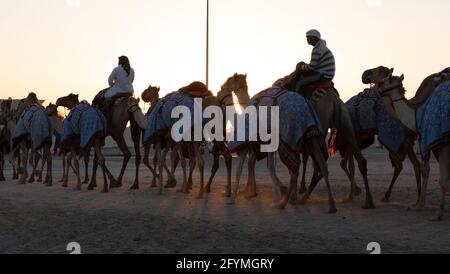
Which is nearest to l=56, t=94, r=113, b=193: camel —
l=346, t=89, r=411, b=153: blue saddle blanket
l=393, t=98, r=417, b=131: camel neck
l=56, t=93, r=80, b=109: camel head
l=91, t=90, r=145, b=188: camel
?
l=91, t=90, r=145, b=188: camel

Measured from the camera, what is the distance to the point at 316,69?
37.2 ft

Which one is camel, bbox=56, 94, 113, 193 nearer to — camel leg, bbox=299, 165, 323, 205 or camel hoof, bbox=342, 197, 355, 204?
camel leg, bbox=299, 165, 323, 205

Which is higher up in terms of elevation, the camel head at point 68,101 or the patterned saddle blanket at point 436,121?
the camel head at point 68,101

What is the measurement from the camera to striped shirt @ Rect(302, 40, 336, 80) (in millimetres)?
11320

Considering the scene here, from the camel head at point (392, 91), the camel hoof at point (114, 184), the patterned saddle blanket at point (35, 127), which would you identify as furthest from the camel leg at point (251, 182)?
the patterned saddle blanket at point (35, 127)

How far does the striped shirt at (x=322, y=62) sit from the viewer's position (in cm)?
1132

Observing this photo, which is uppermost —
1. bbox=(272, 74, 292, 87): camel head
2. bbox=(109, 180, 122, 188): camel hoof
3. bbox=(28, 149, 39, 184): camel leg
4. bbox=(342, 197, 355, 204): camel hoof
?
bbox=(272, 74, 292, 87): camel head

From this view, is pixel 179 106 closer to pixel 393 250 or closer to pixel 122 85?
pixel 122 85

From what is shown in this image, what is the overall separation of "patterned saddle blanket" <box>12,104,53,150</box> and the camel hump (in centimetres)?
430

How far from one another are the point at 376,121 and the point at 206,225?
15.9 feet

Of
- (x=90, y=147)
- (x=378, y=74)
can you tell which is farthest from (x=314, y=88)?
(x=90, y=147)

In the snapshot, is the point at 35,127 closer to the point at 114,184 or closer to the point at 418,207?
the point at 114,184

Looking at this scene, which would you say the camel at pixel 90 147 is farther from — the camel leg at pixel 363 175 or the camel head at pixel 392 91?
the camel head at pixel 392 91
